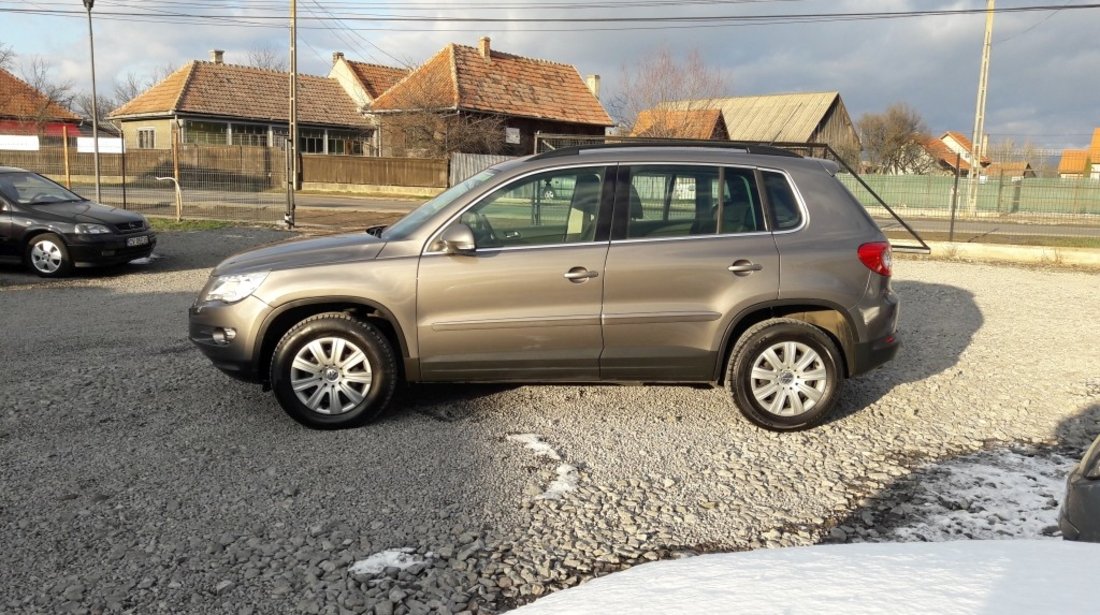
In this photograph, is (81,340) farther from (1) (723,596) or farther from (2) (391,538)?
(1) (723,596)

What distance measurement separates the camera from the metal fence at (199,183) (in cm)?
2089

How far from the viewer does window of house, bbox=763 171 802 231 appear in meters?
5.38

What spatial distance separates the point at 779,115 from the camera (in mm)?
62219

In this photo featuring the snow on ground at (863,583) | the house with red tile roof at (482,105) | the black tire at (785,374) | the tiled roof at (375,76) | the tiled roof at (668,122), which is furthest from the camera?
the tiled roof at (375,76)

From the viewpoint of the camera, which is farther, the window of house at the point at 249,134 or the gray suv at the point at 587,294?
the window of house at the point at 249,134

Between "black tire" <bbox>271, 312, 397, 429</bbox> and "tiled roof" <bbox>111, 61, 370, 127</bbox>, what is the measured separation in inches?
1653

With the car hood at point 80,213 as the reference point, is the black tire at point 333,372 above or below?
below

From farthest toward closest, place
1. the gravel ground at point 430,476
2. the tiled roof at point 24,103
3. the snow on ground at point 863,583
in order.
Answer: the tiled roof at point 24,103 → the gravel ground at point 430,476 → the snow on ground at point 863,583

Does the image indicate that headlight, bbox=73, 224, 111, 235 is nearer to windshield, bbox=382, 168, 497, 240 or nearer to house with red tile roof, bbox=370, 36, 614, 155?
windshield, bbox=382, 168, 497, 240

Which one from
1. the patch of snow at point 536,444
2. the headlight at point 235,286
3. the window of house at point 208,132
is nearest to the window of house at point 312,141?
the window of house at point 208,132

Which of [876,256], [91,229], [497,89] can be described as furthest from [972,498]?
[497,89]

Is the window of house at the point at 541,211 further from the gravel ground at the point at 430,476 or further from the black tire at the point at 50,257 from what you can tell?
the black tire at the point at 50,257

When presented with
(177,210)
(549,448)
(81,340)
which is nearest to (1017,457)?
(549,448)

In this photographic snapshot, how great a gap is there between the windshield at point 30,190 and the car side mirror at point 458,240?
9404 millimetres
